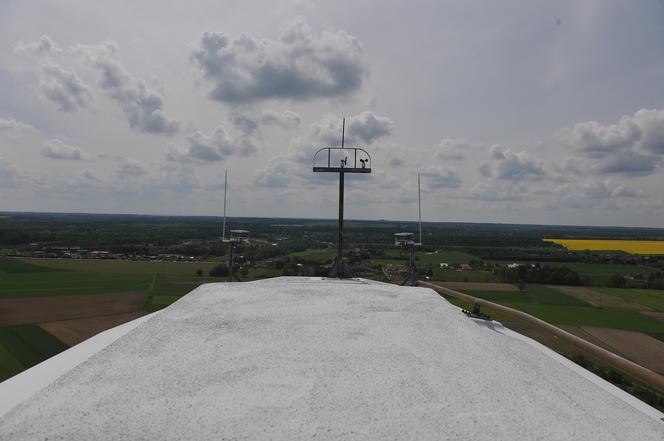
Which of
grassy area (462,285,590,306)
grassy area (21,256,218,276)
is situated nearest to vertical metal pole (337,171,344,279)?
grassy area (462,285,590,306)

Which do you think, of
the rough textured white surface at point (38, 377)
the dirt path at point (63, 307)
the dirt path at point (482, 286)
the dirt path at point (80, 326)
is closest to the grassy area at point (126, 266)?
the dirt path at point (63, 307)

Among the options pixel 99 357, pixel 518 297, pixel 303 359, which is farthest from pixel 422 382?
pixel 518 297

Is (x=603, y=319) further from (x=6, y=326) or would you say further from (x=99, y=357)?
(x=6, y=326)

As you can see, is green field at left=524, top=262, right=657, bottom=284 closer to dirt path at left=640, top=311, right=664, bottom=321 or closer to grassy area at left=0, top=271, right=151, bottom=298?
dirt path at left=640, top=311, right=664, bottom=321

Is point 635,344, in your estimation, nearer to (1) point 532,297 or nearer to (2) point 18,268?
(1) point 532,297

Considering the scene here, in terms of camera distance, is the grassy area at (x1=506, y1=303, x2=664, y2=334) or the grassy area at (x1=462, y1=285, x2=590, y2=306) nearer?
the grassy area at (x1=506, y1=303, x2=664, y2=334)
